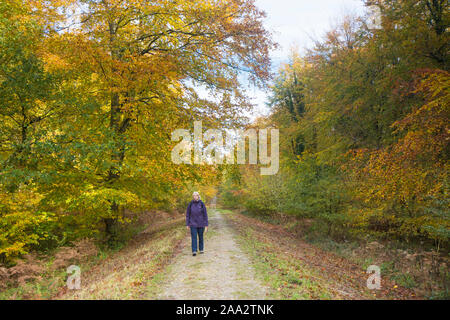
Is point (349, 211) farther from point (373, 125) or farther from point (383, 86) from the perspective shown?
point (383, 86)

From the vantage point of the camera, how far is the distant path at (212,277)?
17.1 feet

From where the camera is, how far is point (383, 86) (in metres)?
11.8

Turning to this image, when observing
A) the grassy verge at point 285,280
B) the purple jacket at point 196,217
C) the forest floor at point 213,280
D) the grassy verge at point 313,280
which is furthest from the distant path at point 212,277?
the purple jacket at point 196,217

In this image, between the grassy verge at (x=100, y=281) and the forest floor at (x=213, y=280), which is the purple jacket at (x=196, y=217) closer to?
the forest floor at (x=213, y=280)

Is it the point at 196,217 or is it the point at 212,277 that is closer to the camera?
the point at 212,277

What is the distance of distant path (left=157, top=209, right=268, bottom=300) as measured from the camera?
205 inches

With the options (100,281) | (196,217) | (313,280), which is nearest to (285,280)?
(313,280)

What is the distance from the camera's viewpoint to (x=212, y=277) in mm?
6203

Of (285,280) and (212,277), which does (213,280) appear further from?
(285,280)

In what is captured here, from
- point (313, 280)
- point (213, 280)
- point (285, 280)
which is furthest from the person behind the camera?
point (313, 280)

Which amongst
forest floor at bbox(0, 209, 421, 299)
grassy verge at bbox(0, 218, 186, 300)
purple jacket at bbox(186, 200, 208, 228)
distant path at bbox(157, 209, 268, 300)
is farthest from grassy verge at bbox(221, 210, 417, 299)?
grassy verge at bbox(0, 218, 186, 300)

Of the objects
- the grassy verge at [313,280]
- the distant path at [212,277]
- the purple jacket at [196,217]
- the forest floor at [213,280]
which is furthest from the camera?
the purple jacket at [196,217]

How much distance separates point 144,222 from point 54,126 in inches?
608

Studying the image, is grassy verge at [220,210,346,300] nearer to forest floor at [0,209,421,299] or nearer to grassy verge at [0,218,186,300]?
forest floor at [0,209,421,299]
